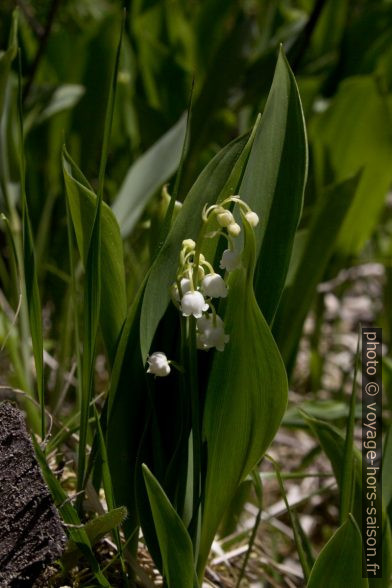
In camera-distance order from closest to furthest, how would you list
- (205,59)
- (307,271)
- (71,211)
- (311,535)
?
(71,211) → (307,271) → (311,535) → (205,59)

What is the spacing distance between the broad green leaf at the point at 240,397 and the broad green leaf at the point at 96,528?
11 cm

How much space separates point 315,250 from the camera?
122 cm

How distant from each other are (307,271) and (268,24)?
1.42 meters

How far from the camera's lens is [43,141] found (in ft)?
6.97

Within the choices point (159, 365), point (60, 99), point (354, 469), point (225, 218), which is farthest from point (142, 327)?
point (60, 99)

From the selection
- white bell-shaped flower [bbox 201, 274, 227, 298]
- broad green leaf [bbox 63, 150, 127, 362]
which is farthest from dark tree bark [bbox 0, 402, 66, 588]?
white bell-shaped flower [bbox 201, 274, 227, 298]

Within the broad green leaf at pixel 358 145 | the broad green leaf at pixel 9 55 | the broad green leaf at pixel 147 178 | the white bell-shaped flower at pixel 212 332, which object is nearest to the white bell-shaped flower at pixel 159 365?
the white bell-shaped flower at pixel 212 332

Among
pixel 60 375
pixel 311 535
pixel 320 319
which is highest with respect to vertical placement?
pixel 60 375

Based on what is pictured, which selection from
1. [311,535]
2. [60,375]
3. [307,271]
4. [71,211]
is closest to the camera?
[71,211]

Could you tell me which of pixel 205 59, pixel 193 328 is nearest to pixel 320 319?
pixel 205 59

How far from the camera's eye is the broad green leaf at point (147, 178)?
1.44 m

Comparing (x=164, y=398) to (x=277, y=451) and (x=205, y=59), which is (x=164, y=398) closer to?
(x=277, y=451)

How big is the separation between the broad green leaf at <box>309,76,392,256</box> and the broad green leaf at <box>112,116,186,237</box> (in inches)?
18.6

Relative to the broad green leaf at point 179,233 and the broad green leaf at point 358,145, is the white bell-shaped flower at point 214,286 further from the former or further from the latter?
the broad green leaf at point 358,145
